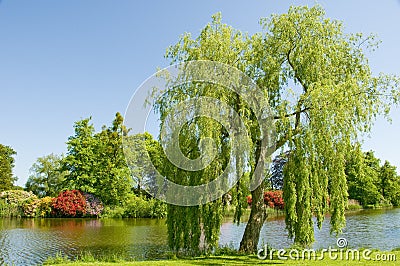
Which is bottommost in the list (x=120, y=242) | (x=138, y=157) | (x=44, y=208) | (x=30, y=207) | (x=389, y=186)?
(x=120, y=242)

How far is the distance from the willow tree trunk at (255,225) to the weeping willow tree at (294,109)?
0.11 ft

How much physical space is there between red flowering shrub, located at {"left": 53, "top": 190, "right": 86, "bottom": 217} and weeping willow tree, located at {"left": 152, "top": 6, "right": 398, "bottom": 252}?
79.4ft

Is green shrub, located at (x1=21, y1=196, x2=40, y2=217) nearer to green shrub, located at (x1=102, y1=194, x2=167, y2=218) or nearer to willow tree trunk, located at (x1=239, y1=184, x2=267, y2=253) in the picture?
green shrub, located at (x1=102, y1=194, x2=167, y2=218)

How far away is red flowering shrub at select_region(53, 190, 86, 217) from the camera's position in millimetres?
34031

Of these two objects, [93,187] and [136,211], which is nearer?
[136,211]

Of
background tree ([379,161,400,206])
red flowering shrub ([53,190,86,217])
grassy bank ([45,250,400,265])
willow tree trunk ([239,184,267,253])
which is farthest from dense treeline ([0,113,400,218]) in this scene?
grassy bank ([45,250,400,265])

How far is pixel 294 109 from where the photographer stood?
11.9 m

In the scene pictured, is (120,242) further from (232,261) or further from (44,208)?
(44,208)

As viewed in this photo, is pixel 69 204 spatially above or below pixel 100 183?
below

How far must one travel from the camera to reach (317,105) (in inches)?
431

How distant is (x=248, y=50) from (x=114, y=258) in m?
8.20

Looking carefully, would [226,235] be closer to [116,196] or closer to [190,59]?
[190,59]

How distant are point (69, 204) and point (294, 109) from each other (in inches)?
1087

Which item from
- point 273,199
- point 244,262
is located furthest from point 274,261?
point 273,199
